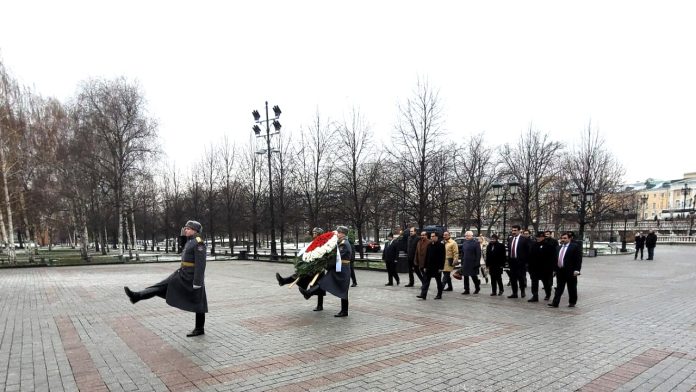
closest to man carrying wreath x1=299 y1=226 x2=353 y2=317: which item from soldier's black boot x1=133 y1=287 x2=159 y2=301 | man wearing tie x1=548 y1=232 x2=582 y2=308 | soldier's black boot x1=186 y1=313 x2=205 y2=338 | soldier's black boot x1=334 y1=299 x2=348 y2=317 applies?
soldier's black boot x1=334 y1=299 x2=348 y2=317

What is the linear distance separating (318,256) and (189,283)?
274 centimetres

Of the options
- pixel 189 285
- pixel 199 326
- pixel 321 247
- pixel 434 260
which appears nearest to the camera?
pixel 189 285

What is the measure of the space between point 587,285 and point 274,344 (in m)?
11.4

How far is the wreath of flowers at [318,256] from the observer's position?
28.2ft

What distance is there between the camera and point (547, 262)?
10.3 meters

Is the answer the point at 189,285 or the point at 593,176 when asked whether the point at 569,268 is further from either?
the point at 593,176

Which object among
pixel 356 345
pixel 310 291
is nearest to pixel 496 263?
pixel 310 291

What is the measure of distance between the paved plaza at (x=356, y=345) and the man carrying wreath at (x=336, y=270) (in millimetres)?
486

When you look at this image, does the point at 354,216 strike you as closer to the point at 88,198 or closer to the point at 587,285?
the point at 587,285

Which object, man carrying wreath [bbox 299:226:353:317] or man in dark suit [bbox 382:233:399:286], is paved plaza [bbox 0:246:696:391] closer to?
man carrying wreath [bbox 299:226:353:317]

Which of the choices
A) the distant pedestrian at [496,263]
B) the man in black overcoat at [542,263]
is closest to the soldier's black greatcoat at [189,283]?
the man in black overcoat at [542,263]

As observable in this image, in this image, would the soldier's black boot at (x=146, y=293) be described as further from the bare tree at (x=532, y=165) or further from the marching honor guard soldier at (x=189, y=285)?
the bare tree at (x=532, y=165)

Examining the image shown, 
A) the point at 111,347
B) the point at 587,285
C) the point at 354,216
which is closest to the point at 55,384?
the point at 111,347

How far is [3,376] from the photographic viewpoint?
4910mm
